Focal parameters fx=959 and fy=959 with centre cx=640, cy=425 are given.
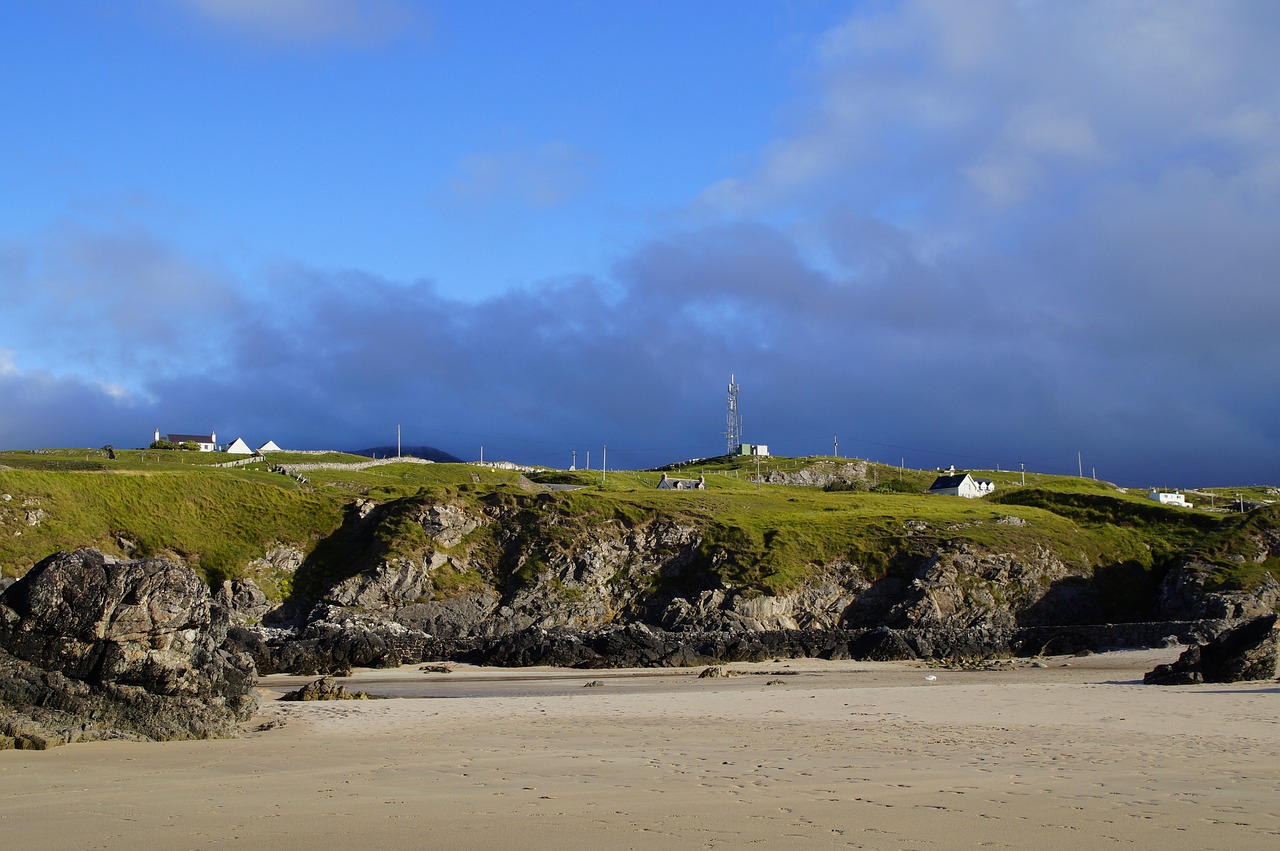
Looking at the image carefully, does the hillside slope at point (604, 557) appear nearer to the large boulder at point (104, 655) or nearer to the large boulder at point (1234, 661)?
the large boulder at point (1234, 661)

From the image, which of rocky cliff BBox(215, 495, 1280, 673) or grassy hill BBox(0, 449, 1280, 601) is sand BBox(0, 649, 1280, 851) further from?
grassy hill BBox(0, 449, 1280, 601)

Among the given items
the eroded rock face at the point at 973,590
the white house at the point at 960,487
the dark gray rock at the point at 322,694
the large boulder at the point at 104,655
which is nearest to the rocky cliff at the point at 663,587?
the eroded rock face at the point at 973,590

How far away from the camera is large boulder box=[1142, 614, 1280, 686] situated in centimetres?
2803

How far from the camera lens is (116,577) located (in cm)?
1844

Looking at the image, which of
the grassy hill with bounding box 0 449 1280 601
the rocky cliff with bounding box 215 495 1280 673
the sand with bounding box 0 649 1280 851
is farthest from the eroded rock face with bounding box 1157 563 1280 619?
the sand with bounding box 0 649 1280 851

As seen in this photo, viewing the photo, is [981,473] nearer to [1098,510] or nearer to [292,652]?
[1098,510]

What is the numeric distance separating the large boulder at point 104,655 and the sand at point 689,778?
4.07 ft

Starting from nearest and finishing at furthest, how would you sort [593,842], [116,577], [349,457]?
[593,842], [116,577], [349,457]

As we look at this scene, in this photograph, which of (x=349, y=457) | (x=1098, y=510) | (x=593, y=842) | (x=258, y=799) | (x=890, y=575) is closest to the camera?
(x=593, y=842)

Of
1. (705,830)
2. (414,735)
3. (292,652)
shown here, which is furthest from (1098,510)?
(705,830)

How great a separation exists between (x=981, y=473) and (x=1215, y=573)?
3824 inches

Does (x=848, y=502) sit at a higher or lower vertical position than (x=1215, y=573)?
higher

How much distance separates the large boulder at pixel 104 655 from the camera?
670 inches

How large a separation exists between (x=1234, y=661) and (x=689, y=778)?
22.8 m
